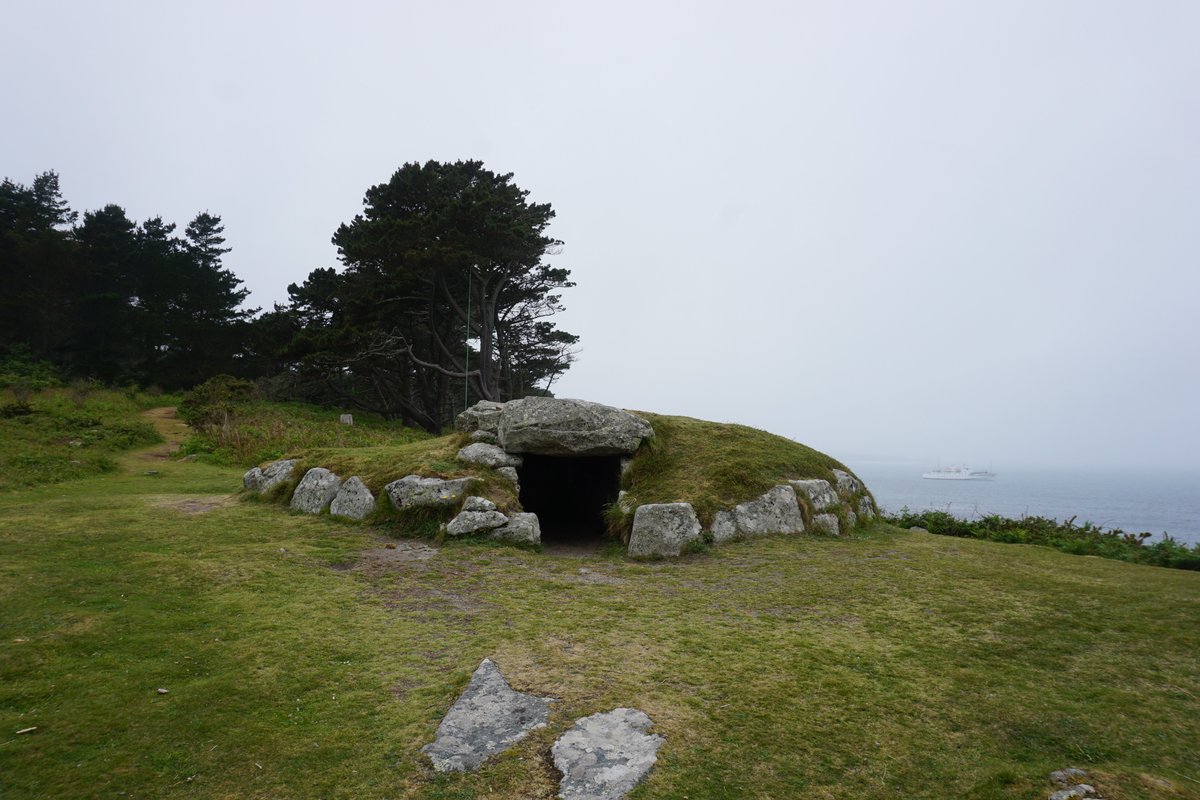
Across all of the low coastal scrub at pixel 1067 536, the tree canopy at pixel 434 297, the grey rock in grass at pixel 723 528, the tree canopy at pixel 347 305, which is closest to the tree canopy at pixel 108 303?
the tree canopy at pixel 347 305

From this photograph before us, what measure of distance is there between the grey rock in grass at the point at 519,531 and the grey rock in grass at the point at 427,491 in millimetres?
958

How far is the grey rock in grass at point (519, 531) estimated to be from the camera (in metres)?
9.62

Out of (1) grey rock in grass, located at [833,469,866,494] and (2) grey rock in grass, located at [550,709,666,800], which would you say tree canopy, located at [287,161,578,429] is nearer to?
(1) grey rock in grass, located at [833,469,866,494]

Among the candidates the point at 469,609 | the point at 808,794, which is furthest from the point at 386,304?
the point at 808,794

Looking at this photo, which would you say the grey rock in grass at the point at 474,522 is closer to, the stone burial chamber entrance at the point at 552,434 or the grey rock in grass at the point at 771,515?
the stone burial chamber entrance at the point at 552,434

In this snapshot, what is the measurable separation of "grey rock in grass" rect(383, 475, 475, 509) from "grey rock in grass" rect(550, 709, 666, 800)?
6.50 meters

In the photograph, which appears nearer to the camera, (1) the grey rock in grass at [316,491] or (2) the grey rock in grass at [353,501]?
(2) the grey rock in grass at [353,501]

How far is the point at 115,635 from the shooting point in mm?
5227

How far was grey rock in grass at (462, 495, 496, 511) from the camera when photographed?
9.80 m

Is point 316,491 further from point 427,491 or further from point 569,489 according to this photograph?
point 569,489

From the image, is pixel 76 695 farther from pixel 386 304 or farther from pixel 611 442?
pixel 386 304

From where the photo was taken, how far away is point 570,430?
10961 millimetres

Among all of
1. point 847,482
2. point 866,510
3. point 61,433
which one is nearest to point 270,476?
point 61,433

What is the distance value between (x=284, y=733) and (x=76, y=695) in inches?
69.3
